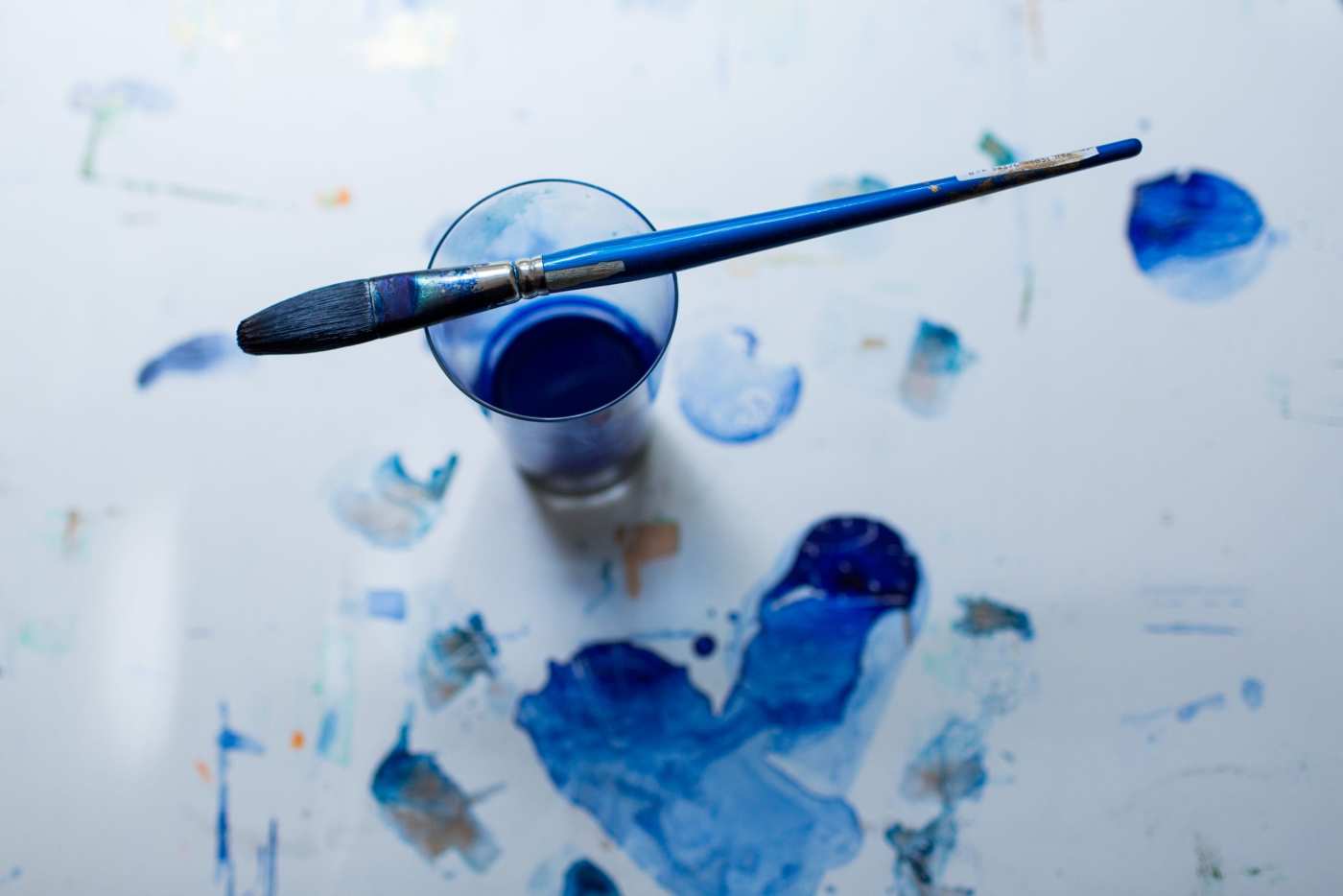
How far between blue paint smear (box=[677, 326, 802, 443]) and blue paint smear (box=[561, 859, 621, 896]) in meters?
0.28

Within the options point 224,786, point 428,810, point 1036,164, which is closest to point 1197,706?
point 1036,164

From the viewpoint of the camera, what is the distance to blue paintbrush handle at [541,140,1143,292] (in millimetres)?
428

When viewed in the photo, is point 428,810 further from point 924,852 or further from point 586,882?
point 924,852

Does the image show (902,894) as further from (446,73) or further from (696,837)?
(446,73)

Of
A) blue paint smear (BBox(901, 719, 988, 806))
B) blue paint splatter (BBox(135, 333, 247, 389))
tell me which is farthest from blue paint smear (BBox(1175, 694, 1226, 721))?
blue paint splatter (BBox(135, 333, 247, 389))

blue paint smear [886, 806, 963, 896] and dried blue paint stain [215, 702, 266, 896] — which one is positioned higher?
dried blue paint stain [215, 702, 266, 896]

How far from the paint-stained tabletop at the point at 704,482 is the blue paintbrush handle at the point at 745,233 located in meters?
0.21

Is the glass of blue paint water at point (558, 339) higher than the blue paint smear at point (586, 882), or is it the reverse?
the glass of blue paint water at point (558, 339)

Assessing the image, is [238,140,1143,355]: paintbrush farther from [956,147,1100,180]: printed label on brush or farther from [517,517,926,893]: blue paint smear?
[517,517,926,893]: blue paint smear

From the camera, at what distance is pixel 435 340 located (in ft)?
1.65

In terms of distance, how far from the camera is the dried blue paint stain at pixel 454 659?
2.03ft

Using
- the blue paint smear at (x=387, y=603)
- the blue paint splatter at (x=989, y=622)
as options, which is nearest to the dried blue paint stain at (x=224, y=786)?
the blue paint smear at (x=387, y=603)

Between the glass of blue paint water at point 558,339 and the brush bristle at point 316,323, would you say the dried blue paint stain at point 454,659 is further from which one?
the brush bristle at point 316,323

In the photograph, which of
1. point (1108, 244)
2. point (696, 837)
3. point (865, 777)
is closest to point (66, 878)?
point (696, 837)
